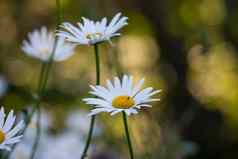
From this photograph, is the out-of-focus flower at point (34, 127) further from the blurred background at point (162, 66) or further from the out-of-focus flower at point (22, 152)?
the blurred background at point (162, 66)

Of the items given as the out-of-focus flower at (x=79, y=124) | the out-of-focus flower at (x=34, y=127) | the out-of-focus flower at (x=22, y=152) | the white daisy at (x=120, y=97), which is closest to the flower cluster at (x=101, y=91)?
the white daisy at (x=120, y=97)

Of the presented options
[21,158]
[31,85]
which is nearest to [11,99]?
[31,85]

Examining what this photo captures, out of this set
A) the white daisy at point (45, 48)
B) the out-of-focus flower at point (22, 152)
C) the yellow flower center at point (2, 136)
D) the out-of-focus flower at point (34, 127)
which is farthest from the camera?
the out-of-focus flower at point (34, 127)

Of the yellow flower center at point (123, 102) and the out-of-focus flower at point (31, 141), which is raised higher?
the out-of-focus flower at point (31, 141)

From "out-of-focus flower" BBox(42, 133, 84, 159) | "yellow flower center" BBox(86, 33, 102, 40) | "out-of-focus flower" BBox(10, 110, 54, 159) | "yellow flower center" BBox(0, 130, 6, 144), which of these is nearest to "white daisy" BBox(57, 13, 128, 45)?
"yellow flower center" BBox(86, 33, 102, 40)

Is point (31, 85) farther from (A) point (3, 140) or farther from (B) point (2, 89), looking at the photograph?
(A) point (3, 140)

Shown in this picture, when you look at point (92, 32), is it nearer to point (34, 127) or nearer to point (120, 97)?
point (120, 97)

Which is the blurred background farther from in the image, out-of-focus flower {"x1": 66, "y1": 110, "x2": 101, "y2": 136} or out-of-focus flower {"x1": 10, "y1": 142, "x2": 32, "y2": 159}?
out-of-focus flower {"x1": 10, "y1": 142, "x2": 32, "y2": 159}
